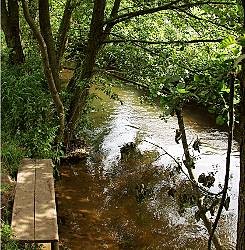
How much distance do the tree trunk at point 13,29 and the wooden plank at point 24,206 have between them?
11.0 ft

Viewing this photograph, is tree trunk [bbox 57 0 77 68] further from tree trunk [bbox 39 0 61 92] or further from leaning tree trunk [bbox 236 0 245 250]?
leaning tree trunk [bbox 236 0 245 250]

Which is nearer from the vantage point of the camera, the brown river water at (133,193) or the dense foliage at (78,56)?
the brown river water at (133,193)

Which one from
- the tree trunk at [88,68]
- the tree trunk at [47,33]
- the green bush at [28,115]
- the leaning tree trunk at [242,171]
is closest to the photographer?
the leaning tree trunk at [242,171]

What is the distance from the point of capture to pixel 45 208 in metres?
4.46

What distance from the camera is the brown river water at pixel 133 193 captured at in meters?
6.42

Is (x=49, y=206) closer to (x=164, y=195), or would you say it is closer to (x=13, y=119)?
(x=13, y=119)

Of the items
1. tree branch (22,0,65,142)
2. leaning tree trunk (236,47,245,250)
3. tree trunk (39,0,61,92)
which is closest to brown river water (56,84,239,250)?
tree branch (22,0,65,142)

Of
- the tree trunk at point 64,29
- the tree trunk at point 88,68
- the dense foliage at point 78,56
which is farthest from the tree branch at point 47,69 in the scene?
the tree trunk at point 64,29

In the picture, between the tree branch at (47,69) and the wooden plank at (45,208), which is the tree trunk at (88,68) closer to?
the tree branch at (47,69)

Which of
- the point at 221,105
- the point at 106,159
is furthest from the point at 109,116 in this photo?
the point at 221,105

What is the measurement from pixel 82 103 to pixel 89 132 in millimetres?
2170

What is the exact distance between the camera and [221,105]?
3.27 m

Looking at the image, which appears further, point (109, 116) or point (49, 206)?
point (109, 116)

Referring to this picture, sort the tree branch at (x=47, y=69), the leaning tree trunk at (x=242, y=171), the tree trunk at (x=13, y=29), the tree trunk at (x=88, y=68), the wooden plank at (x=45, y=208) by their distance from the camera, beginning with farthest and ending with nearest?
1. the tree trunk at (x=13, y=29)
2. the tree trunk at (x=88, y=68)
3. the tree branch at (x=47, y=69)
4. the wooden plank at (x=45, y=208)
5. the leaning tree trunk at (x=242, y=171)
